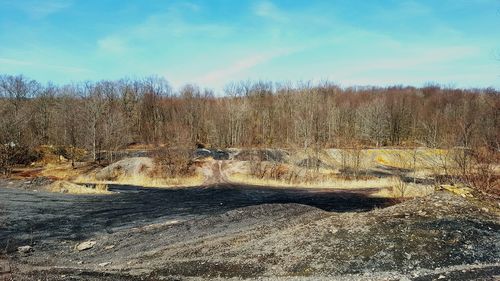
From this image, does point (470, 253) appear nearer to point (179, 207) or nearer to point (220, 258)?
point (220, 258)

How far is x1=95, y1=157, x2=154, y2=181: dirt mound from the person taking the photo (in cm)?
4281

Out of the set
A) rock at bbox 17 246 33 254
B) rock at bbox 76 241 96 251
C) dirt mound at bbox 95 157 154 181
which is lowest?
rock at bbox 17 246 33 254

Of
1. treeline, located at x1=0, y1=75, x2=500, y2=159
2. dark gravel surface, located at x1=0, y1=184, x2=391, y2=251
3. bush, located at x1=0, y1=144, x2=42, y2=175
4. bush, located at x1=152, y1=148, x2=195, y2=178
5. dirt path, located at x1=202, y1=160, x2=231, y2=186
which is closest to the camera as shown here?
dark gravel surface, located at x1=0, y1=184, x2=391, y2=251

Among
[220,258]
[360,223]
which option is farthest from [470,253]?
[220,258]

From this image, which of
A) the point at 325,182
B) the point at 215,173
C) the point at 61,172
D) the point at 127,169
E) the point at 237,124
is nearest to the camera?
the point at 325,182

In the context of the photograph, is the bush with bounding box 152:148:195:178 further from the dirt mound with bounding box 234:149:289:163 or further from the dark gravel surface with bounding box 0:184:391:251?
the dirt mound with bounding box 234:149:289:163

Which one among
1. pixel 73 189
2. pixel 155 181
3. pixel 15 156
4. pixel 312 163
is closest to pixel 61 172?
pixel 15 156

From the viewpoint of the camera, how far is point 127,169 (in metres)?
43.5

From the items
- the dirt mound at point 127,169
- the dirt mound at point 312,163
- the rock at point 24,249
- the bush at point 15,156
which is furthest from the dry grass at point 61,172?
the rock at point 24,249

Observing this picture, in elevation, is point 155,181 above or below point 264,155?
below

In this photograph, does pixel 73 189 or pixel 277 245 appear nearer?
pixel 277 245

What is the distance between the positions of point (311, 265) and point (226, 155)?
45363 millimetres

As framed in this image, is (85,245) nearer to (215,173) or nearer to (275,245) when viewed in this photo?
(275,245)

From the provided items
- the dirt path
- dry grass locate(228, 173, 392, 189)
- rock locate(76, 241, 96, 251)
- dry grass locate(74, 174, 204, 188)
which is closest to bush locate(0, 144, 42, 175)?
dry grass locate(74, 174, 204, 188)
